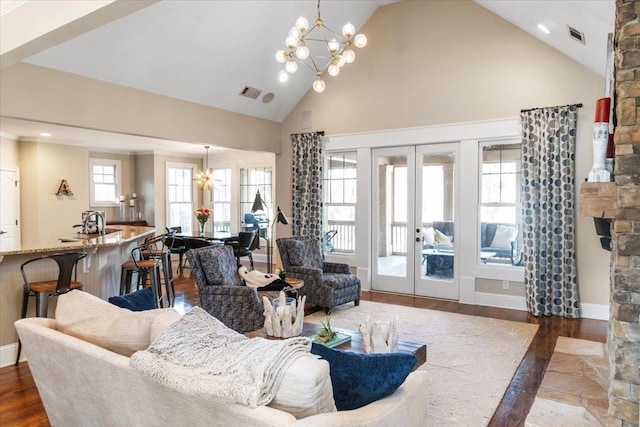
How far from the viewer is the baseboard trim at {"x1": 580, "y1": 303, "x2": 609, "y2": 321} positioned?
17.2 ft

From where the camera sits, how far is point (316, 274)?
5543mm

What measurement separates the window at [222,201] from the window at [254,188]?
47 cm

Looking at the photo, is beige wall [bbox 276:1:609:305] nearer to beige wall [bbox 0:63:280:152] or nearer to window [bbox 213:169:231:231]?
beige wall [bbox 0:63:280:152]

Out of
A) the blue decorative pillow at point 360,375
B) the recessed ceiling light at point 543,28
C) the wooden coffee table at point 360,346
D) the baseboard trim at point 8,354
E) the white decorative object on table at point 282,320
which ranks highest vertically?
the recessed ceiling light at point 543,28

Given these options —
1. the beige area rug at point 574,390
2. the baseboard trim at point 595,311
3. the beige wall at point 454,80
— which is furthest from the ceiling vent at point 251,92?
the baseboard trim at point 595,311

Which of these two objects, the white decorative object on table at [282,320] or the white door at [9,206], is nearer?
the white decorative object on table at [282,320]

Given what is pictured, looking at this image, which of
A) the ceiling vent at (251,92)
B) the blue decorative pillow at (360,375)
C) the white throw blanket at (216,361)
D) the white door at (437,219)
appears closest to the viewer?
the white throw blanket at (216,361)

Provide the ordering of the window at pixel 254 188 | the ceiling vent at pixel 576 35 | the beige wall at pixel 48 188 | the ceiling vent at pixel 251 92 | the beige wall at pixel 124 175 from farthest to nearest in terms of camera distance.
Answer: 1. the beige wall at pixel 124 175
2. the window at pixel 254 188
3. the beige wall at pixel 48 188
4. the ceiling vent at pixel 251 92
5. the ceiling vent at pixel 576 35

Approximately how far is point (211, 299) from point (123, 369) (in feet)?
9.15

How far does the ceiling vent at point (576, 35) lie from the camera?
435 cm

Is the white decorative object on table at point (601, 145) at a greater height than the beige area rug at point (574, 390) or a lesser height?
greater

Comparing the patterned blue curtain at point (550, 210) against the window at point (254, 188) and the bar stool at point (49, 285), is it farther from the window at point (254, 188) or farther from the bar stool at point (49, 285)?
the window at point (254, 188)

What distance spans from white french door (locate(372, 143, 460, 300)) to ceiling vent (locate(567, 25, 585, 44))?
2.00m

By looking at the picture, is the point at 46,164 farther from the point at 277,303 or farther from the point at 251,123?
the point at 277,303
